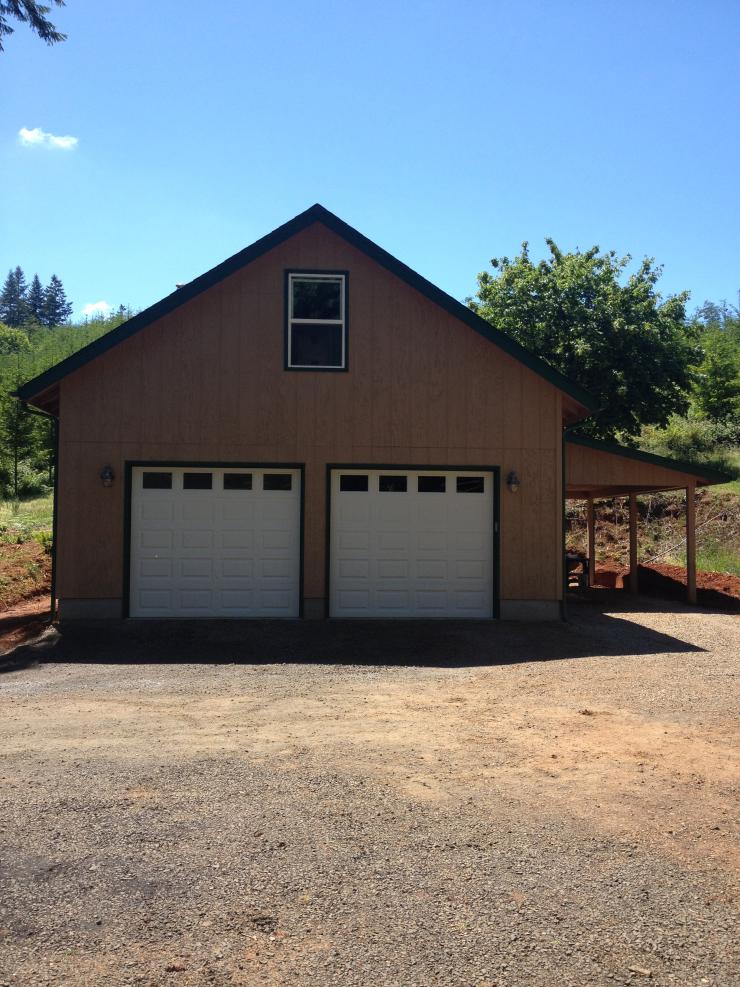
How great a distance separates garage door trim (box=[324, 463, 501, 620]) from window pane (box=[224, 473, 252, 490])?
4.08 ft

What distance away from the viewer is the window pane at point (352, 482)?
1327cm

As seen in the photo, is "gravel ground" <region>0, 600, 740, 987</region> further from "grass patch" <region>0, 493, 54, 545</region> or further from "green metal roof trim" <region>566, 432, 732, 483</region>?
"grass patch" <region>0, 493, 54, 545</region>

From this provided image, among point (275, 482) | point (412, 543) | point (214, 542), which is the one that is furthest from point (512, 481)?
point (214, 542)

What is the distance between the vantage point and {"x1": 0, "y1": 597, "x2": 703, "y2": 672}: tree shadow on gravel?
34.7ft

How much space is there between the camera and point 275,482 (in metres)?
13.1

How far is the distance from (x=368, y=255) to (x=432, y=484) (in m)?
3.78

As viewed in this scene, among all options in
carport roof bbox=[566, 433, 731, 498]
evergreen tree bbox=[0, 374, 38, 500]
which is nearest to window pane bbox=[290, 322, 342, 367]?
carport roof bbox=[566, 433, 731, 498]

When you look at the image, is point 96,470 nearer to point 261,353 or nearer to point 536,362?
point 261,353

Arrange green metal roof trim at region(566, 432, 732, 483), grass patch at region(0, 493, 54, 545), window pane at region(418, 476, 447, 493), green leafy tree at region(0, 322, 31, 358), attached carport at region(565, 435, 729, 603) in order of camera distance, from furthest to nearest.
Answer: green leafy tree at region(0, 322, 31, 358) → grass patch at region(0, 493, 54, 545) → attached carport at region(565, 435, 729, 603) → green metal roof trim at region(566, 432, 732, 483) → window pane at region(418, 476, 447, 493)

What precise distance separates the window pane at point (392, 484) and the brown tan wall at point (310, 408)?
316 millimetres

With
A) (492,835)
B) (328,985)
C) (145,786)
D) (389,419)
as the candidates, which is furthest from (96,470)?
(328,985)

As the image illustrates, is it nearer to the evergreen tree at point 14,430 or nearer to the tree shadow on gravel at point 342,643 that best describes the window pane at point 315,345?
the tree shadow on gravel at point 342,643

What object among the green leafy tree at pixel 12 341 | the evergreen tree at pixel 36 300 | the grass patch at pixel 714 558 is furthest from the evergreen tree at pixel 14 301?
the grass patch at pixel 714 558

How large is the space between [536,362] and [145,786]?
9.71 meters
